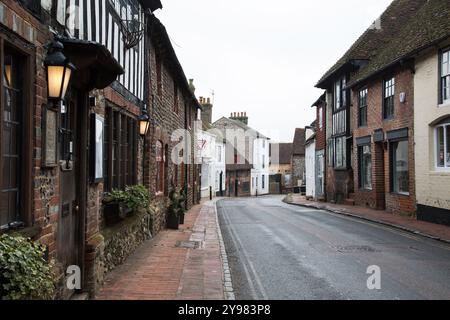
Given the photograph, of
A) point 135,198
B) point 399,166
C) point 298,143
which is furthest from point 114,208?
point 298,143

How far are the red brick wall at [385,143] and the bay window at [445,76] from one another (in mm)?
2262

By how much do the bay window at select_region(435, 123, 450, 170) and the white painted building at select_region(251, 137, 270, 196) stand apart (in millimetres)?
46751

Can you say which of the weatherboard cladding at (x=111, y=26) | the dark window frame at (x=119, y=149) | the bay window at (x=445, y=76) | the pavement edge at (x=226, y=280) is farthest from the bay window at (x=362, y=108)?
the dark window frame at (x=119, y=149)

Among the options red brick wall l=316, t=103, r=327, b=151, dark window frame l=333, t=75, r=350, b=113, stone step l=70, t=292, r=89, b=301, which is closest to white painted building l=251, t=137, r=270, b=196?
red brick wall l=316, t=103, r=327, b=151

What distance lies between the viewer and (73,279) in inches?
255

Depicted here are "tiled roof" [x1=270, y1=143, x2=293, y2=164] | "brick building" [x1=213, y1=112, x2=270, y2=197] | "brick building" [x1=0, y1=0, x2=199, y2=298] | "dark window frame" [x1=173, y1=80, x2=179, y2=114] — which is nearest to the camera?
"brick building" [x1=0, y1=0, x2=199, y2=298]

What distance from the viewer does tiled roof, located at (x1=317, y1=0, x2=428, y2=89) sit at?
24.6m

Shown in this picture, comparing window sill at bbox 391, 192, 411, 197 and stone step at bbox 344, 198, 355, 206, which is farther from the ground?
window sill at bbox 391, 192, 411, 197

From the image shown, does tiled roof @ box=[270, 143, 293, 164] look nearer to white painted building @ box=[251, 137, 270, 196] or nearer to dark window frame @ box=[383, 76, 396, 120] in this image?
white painted building @ box=[251, 137, 270, 196]

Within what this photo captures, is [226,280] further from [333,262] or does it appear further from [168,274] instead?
[333,262]

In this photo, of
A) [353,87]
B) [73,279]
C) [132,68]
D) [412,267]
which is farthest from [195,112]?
[73,279]

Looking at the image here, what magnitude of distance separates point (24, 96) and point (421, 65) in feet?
50.9

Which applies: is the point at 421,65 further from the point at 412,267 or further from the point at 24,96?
the point at 24,96

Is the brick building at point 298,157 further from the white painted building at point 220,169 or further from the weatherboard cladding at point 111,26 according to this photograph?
the weatherboard cladding at point 111,26
